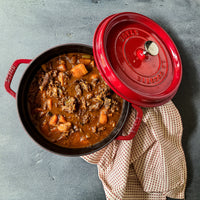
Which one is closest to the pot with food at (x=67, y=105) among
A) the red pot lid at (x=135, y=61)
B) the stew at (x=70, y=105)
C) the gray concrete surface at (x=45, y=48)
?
the stew at (x=70, y=105)

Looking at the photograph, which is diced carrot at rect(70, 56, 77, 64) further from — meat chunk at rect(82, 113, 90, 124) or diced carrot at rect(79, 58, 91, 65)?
meat chunk at rect(82, 113, 90, 124)

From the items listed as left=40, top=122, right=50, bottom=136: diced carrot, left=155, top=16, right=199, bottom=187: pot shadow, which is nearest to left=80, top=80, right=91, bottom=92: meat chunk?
left=40, top=122, right=50, bottom=136: diced carrot

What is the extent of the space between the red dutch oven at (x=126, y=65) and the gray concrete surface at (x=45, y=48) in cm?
48

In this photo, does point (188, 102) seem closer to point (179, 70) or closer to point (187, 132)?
point (187, 132)

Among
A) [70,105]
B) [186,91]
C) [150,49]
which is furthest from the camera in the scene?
[186,91]

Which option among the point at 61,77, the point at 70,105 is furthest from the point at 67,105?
the point at 61,77

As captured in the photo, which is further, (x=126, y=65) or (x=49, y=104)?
(x=49, y=104)

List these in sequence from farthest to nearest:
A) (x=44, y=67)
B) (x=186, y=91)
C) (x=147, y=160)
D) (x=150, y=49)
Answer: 1. (x=186, y=91)
2. (x=147, y=160)
3. (x=44, y=67)
4. (x=150, y=49)

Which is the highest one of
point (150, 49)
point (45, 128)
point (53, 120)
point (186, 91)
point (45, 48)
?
point (150, 49)

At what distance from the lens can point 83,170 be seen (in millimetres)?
2203

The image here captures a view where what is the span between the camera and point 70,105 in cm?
172

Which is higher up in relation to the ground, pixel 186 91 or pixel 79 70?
pixel 79 70

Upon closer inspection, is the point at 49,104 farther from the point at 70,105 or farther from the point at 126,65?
the point at 126,65

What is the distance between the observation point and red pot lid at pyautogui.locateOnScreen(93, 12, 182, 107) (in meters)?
1.54
